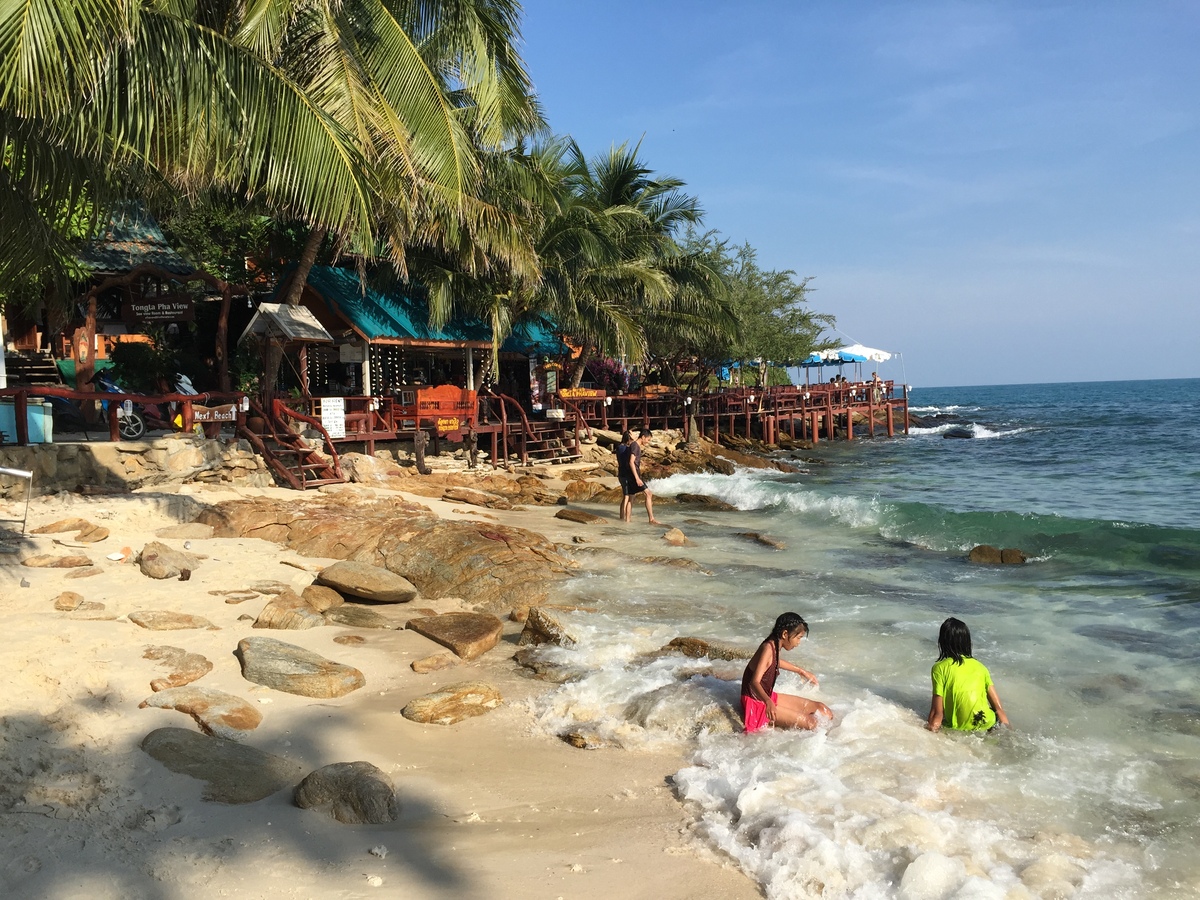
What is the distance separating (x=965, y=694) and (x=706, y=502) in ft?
42.9

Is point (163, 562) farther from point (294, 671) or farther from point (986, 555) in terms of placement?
point (986, 555)

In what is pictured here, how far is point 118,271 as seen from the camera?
17.6 meters

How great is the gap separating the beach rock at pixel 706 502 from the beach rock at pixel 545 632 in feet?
35.4

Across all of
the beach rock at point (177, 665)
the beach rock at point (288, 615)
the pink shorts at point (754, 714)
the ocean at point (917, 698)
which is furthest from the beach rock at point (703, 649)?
the beach rock at point (177, 665)

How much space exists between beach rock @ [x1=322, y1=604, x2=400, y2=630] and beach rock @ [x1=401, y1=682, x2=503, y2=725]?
1928 millimetres

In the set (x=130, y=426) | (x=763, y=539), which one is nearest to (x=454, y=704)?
(x=763, y=539)

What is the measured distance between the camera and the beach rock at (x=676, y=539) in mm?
13492

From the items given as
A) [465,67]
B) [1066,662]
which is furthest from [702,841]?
[465,67]

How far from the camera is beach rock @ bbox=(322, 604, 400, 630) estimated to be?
8250 millimetres

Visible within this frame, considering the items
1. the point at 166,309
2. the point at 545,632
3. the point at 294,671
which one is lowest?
the point at 545,632

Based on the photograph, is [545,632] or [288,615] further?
[545,632]

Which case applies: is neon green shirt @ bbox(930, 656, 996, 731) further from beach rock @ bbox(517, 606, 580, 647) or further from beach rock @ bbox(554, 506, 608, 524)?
beach rock @ bbox(554, 506, 608, 524)

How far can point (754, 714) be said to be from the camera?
6.04m

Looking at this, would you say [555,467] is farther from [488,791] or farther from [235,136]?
[488,791]
